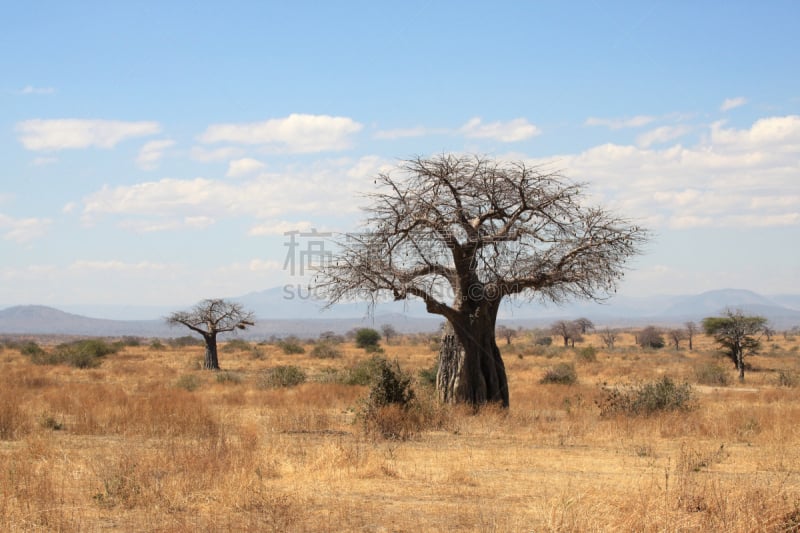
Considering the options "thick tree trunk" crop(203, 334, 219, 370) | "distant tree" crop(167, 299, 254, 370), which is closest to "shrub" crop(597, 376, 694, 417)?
"thick tree trunk" crop(203, 334, 219, 370)

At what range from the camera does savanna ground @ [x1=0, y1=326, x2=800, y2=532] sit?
6406 millimetres

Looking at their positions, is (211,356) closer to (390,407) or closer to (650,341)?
(390,407)

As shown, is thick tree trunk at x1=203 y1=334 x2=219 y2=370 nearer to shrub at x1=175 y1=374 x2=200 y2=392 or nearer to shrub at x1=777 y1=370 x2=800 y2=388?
shrub at x1=175 y1=374 x2=200 y2=392

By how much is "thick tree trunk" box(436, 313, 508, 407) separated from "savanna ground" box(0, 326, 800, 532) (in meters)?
0.63

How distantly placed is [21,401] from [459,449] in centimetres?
935

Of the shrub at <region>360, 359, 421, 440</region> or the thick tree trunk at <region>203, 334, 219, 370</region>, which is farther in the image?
the thick tree trunk at <region>203, 334, 219, 370</region>

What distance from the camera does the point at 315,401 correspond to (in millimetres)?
17391

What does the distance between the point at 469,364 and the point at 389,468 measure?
253 inches

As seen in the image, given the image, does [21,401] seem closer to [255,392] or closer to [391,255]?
[255,392]

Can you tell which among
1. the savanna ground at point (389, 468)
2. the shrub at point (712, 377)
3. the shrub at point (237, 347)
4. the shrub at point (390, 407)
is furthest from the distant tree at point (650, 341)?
the shrub at point (390, 407)

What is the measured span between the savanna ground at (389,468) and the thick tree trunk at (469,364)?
627 millimetres

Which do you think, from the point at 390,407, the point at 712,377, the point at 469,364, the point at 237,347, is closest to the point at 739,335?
the point at 712,377

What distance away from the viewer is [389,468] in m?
8.81

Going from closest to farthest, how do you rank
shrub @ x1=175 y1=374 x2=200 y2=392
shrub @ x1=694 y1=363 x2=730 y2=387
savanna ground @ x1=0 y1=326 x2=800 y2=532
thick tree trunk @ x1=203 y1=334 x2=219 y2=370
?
savanna ground @ x1=0 y1=326 x2=800 y2=532
shrub @ x1=175 y1=374 x2=200 y2=392
shrub @ x1=694 y1=363 x2=730 y2=387
thick tree trunk @ x1=203 y1=334 x2=219 y2=370
